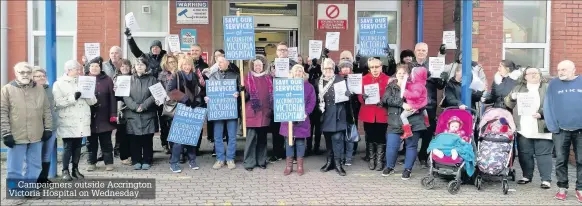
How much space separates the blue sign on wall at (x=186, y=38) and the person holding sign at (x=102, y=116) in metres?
3.17

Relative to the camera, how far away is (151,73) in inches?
329

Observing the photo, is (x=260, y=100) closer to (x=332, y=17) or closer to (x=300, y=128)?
(x=300, y=128)

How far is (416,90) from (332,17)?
4.32m

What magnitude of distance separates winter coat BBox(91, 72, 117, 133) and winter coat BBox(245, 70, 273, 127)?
1.89 metres

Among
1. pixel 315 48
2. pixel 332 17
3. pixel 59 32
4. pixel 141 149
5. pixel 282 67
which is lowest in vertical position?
pixel 141 149

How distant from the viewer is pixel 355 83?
830 centimetres

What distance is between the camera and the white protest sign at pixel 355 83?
326 inches

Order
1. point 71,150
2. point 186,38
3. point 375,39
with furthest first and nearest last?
point 186,38 < point 375,39 < point 71,150

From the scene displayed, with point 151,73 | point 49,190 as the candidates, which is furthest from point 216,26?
point 49,190

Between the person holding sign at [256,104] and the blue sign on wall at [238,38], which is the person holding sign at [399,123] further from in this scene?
the blue sign on wall at [238,38]

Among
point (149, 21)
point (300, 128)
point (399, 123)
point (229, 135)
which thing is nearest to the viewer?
point (399, 123)

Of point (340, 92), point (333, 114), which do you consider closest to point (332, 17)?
point (340, 92)

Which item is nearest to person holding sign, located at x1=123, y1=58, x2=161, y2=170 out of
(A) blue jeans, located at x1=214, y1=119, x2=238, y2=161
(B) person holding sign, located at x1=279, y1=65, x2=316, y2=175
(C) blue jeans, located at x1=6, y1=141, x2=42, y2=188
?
(A) blue jeans, located at x1=214, y1=119, x2=238, y2=161

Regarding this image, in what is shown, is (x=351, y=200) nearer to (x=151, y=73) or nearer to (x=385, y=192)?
(x=385, y=192)
